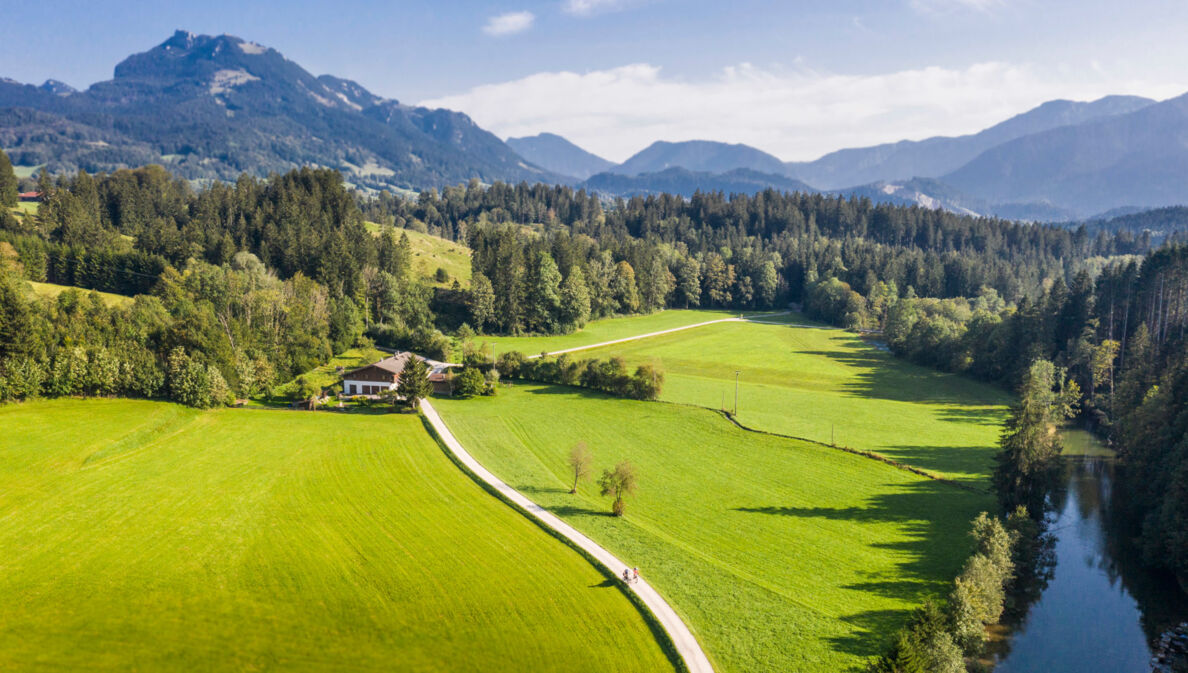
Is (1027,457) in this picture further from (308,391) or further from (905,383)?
(308,391)

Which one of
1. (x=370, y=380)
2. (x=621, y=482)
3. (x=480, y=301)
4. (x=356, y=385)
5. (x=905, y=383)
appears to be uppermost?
(x=480, y=301)

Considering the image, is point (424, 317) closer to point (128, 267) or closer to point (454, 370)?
point (454, 370)

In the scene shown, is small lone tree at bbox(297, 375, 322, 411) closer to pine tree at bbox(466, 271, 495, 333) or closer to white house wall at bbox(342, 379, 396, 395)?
white house wall at bbox(342, 379, 396, 395)

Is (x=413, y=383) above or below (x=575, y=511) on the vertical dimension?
above

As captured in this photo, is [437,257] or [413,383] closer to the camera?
[413,383]

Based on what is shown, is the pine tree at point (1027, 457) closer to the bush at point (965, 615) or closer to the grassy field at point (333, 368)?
the bush at point (965, 615)

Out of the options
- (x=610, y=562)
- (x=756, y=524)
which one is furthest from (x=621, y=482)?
(x=756, y=524)

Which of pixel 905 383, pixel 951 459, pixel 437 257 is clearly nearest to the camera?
pixel 951 459
